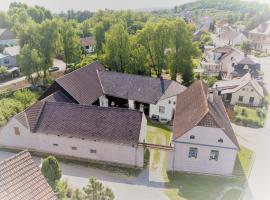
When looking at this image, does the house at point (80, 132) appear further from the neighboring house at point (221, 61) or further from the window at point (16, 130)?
the neighboring house at point (221, 61)

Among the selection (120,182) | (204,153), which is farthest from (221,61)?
(120,182)

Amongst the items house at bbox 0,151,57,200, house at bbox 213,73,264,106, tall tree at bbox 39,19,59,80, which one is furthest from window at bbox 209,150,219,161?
tall tree at bbox 39,19,59,80

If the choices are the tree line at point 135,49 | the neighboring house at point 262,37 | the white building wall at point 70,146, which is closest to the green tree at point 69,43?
the tree line at point 135,49

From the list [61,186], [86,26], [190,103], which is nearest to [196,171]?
[190,103]

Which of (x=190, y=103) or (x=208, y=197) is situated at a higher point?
(x=190, y=103)

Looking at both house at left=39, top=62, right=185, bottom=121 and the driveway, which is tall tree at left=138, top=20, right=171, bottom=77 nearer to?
house at left=39, top=62, right=185, bottom=121

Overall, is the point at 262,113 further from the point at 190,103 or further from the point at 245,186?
the point at 245,186

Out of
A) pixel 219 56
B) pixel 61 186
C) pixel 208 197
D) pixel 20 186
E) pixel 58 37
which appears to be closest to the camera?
pixel 20 186
